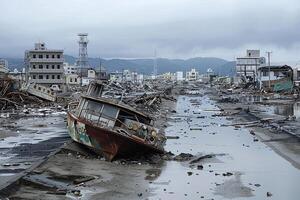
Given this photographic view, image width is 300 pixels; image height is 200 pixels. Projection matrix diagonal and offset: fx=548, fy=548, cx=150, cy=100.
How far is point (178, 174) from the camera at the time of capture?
24.3 meters

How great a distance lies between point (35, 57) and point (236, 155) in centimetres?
9706

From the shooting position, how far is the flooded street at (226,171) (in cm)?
2030

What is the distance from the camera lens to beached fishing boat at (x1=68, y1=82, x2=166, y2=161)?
85.8ft

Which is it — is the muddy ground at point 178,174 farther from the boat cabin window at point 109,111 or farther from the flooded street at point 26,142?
the boat cabin window at point 109,111

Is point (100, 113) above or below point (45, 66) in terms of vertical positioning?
below

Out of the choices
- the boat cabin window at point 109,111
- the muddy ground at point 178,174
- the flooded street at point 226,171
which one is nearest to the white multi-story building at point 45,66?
the flooded street at point 226,171

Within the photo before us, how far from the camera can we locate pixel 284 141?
37156 mm

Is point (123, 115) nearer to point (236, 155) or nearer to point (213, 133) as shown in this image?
point (236, 155)

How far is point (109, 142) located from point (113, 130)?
703 millimetres

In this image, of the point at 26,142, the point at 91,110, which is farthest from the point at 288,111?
the point at 91,110

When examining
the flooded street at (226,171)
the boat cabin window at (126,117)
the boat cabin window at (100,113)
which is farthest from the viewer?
the boat cabin window at (126,117)

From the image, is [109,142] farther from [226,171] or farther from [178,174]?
[226,171]

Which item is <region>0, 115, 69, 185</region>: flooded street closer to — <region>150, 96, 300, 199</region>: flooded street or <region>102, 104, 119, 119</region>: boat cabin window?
<region>102, 104, 119, 119</region>: boat cabin window

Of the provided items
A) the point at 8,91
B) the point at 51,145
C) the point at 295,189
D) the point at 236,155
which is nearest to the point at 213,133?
the point at 236,155
